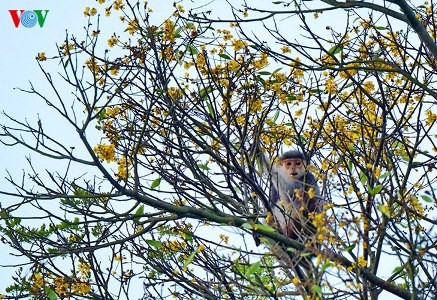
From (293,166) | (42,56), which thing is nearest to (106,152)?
(42,56)

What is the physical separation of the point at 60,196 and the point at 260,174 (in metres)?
2.33

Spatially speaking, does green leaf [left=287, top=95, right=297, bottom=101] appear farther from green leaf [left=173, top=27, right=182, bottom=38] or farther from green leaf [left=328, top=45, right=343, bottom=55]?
green leaf [left=173, top=27, right=182, bottom=38]

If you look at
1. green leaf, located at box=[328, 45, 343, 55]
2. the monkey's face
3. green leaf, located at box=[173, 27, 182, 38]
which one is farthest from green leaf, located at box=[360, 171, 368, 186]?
the monkey's face

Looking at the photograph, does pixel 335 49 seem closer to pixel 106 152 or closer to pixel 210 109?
pixel 210 109

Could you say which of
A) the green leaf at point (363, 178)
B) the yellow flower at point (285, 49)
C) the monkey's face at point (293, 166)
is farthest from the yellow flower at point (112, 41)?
the monkey's face at point (293, 166)

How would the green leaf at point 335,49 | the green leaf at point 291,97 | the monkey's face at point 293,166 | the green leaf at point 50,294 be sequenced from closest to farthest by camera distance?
1. the green leaf at point 50,294
2. the green leaf at point 335,49
3. the green leaf at point 291,97
4. the monkey's face at point 293,166

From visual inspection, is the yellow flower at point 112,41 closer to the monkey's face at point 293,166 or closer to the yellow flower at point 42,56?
the yellow flower at point 42,56

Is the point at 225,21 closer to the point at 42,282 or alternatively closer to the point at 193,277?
the point at 193,277

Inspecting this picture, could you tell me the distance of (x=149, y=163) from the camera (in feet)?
24.6

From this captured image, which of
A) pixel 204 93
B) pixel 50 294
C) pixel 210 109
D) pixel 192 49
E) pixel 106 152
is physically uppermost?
pixel 192 49

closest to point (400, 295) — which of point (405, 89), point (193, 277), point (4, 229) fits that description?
point (193, 277)

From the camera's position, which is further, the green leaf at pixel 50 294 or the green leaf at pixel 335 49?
the green leaf at pixel 335 49

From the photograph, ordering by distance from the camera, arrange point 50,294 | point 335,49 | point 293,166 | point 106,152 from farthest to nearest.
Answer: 1. point 293,166
2. point 335,49
3. point 50,294
4. point 106,152

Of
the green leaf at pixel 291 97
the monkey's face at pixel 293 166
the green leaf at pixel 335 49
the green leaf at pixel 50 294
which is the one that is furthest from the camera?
the monkey's face at pixel 293 166
